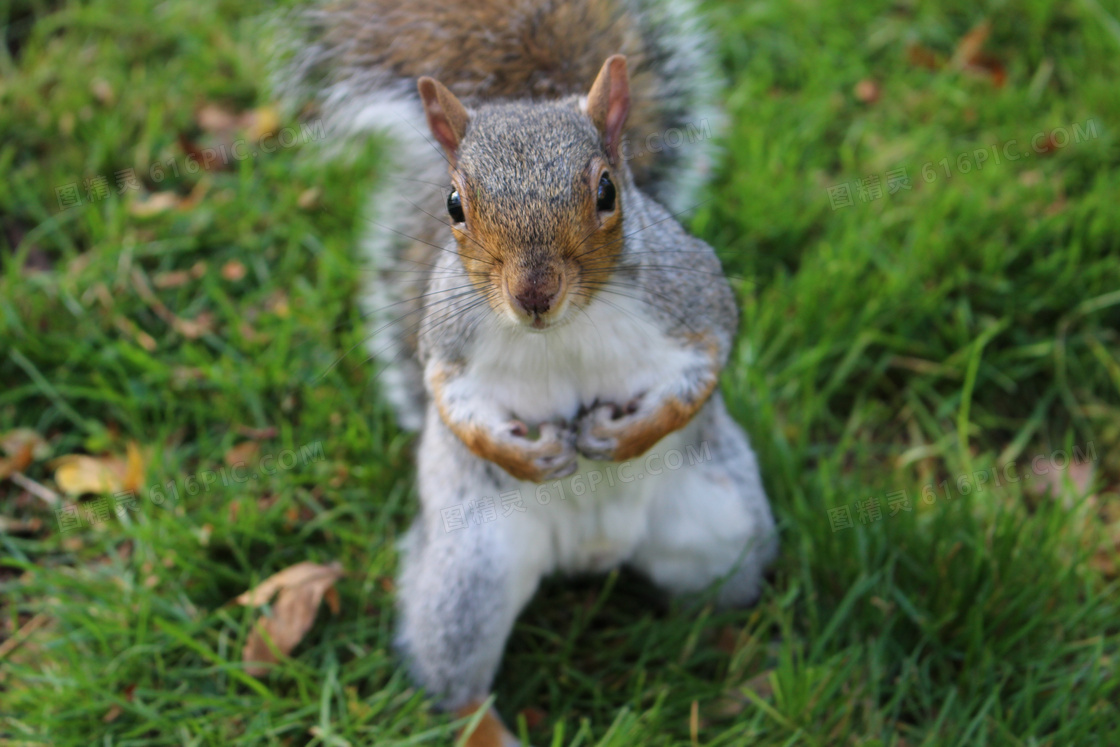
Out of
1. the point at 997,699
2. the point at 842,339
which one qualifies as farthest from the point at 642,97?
the point at 997,699

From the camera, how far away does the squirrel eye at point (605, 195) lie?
1266 mm

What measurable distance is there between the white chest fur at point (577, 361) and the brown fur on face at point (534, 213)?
0.09 metres

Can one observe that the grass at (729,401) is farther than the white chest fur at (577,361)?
Yes

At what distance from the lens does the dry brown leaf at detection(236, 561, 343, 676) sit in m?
1.68

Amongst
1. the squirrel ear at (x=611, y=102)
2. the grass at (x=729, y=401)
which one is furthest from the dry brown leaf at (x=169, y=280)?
the squirrel ear at (x=611, y=102)

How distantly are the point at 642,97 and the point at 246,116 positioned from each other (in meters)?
1.24

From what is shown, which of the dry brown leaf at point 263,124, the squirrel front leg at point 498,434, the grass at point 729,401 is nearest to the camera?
the squirrel front leg at point 498,434

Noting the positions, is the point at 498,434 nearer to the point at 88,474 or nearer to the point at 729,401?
the point at 729,401

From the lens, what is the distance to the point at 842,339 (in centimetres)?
206

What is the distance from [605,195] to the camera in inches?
50.2

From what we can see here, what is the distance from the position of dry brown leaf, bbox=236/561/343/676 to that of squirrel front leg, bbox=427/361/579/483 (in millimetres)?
488

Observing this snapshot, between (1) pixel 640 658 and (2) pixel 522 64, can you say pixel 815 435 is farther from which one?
(2) pixel 522 64

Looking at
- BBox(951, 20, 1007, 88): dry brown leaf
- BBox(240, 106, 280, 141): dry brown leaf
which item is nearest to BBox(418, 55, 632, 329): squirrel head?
BBox(240, 106, 280, 141): dry brown leaf

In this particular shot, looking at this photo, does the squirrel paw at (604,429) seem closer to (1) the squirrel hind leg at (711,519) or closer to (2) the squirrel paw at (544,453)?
(2) the squirrel paw at (544,453)
